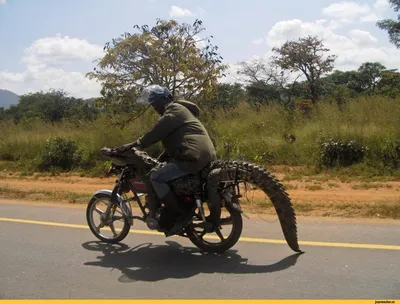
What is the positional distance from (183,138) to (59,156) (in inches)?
391

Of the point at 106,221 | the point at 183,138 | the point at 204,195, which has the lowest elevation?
the point at 106,221

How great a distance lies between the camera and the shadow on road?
4.31m

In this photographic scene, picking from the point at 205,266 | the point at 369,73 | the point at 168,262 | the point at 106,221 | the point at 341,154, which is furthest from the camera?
the point at 369,73

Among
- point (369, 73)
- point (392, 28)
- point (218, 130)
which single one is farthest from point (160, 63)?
point (369, 73)

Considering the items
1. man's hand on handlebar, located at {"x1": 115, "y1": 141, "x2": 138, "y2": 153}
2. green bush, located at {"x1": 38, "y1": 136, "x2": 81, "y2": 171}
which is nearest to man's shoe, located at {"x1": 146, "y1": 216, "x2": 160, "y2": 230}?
man's hand on handlebar, located at {"x1": 115, "y1": 141, "x2": 138, "y2": 153}

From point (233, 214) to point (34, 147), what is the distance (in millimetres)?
12271

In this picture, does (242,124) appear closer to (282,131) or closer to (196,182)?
(282,131)

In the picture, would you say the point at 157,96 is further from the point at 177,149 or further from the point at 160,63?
the point at 160,63

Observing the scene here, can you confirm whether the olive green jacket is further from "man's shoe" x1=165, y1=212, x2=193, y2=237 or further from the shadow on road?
the shadow on road

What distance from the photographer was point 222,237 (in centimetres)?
491

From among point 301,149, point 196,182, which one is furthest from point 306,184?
point 196,182

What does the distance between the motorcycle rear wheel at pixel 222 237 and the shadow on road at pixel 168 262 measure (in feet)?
0.25

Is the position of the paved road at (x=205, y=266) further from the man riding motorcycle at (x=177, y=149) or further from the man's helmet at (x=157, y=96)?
the man's helmet at (x=157, y=96)

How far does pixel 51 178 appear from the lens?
12.2m
